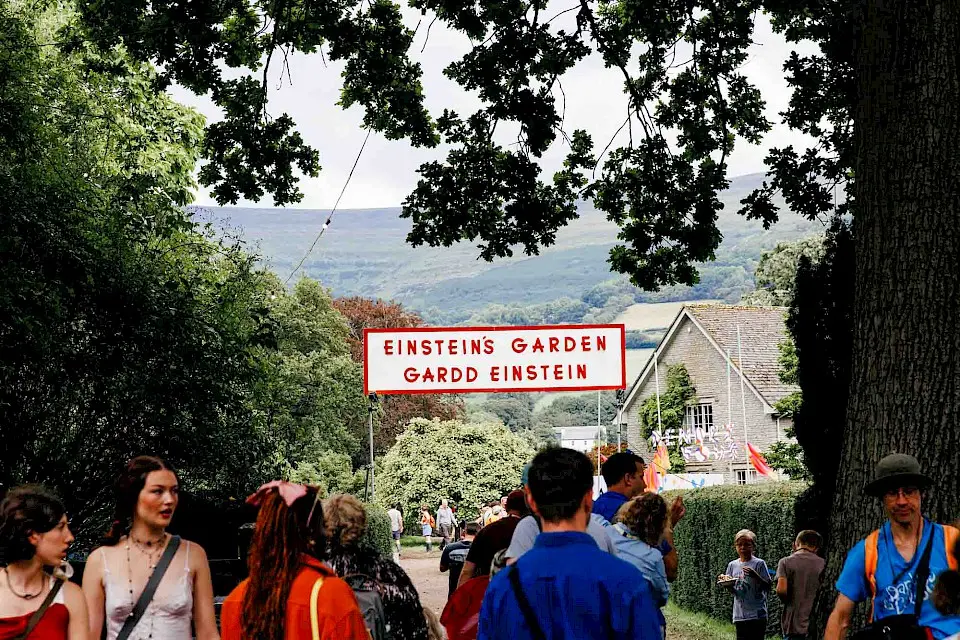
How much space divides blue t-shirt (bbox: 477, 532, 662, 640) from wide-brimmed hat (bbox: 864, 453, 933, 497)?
100 inches

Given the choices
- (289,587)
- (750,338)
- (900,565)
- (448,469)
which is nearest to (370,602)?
(289,587)

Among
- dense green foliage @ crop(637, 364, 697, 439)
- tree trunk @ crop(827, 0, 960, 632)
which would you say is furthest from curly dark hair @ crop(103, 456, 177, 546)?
dense green foliage @ crop(637, 364, 697, 439)

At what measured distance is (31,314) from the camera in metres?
16.4

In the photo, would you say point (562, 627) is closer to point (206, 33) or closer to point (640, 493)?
point (640, 493)

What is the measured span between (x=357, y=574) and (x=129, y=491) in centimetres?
133

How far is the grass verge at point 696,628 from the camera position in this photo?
69.0 feet

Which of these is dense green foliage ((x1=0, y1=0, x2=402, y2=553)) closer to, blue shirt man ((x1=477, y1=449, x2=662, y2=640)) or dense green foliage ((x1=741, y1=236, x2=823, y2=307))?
blue shirt man ((x1=477, y1=449, x2=662, y2=640))

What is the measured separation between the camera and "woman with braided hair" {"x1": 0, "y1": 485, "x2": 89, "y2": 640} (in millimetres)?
5117

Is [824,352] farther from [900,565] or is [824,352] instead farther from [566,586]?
[566,586]

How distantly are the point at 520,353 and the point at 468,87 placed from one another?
19.8ft

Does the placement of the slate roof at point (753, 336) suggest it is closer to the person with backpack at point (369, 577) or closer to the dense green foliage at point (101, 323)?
the dense green foliage at point (101, 323)

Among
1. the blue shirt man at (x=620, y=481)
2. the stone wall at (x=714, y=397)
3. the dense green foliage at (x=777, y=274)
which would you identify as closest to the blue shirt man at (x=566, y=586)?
the blue shirt man at (x=620, y=481)

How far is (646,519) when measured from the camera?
7.89m

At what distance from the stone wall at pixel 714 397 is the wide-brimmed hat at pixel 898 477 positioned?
186 ft
